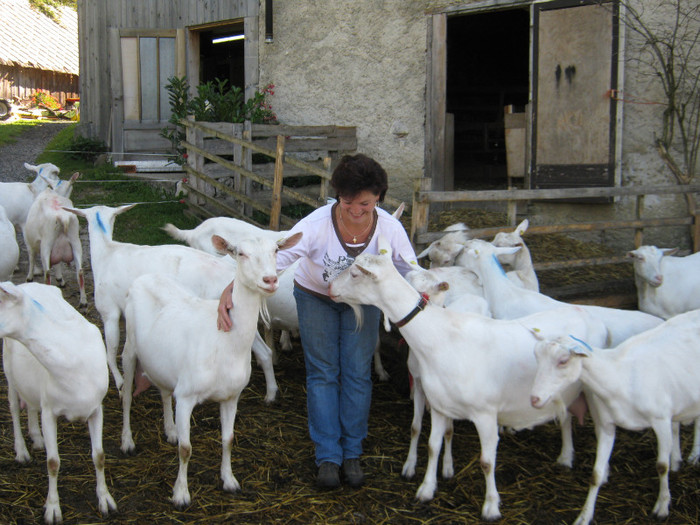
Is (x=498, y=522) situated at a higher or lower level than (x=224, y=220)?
lower

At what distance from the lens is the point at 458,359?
398 centimetres

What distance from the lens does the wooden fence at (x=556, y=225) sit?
5.95 metres

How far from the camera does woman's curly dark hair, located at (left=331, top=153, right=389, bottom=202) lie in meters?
3.93

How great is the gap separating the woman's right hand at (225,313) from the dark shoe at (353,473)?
110 centimetres

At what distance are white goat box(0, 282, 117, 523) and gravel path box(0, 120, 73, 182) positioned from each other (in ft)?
34.0

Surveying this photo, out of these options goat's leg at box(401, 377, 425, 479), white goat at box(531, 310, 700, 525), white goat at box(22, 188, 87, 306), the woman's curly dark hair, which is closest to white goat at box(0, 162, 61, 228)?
white goat at box(22, 188, 87, 306)

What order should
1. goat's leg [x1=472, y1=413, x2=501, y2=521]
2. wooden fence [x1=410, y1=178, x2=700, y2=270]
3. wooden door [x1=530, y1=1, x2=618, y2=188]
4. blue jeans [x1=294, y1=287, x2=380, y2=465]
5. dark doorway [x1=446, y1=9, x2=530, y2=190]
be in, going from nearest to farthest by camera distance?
1. goat's leg [x1=472, y1=413, x2=501, y2=521]
2. blue jeans [x1=294, y1=287, x2=380, y2=465]
3. wooden fence [x1=410, y1=178, x2=700, y2=270]
4. wooden door [x1=530, y1=1, x2=618, y2=188]
5. dark doorway [x1=446, y1=9, x2=530, y2=190]

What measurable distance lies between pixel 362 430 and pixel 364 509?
20.6 inches

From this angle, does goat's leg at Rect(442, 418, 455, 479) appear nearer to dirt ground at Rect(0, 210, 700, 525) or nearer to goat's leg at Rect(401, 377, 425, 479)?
dirt ground at Rect(0, 210, 700, 525)

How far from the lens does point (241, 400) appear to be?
552cm

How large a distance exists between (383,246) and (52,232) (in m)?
5.11

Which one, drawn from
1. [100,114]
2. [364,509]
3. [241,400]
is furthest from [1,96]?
[364,509]

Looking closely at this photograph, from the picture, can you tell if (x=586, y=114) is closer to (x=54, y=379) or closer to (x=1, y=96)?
(x=54, y=379)

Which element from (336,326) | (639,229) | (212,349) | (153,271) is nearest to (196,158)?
(153,271)
